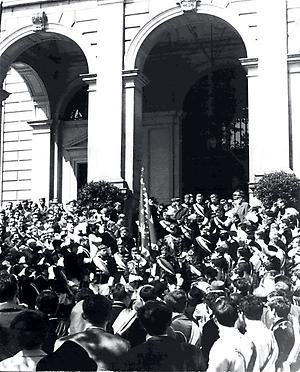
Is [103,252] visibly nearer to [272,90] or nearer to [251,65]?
[272,90]

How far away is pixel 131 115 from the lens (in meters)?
21.0

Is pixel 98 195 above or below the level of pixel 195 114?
below

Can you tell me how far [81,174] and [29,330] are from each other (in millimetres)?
22701

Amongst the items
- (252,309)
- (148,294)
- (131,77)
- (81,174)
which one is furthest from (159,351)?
(81,174)

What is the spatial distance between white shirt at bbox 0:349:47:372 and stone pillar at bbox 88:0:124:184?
52.1ft

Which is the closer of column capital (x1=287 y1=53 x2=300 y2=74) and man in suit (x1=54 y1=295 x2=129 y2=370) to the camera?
man in suit (x1=54 y1=295 x2=129 y2=370)

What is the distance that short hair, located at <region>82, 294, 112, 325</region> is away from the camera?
16.3ft

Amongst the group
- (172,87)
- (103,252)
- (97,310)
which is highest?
(172,87)

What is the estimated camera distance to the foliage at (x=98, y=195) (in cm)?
1950

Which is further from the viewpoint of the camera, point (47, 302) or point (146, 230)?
point (146, 230)

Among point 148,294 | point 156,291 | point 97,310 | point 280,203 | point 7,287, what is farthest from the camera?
point 280,203

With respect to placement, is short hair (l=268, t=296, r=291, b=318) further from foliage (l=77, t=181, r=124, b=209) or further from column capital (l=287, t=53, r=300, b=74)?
column capital (l=287, t=53, r=300, b=74)

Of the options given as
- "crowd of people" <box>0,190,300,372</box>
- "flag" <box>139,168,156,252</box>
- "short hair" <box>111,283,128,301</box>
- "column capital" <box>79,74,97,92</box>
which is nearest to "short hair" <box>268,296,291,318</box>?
"crowd of people" <box>0,190,300,372</box>

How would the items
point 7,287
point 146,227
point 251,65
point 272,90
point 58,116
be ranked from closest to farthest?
point 7,287 < point 146,227 < point 272,90 < point 251,65 < point 58,116
